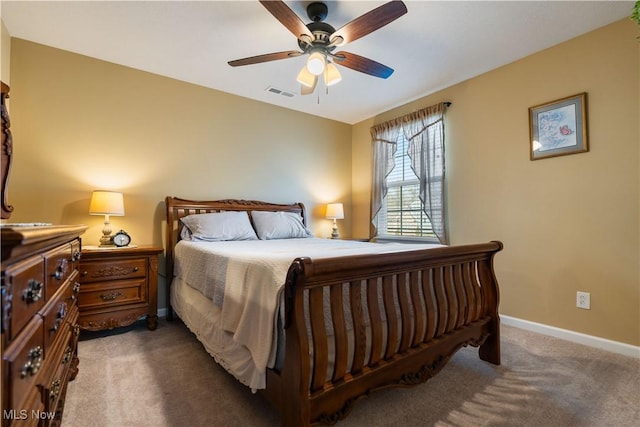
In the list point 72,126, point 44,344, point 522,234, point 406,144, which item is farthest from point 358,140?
point 44,344

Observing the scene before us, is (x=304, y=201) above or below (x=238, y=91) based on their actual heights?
below

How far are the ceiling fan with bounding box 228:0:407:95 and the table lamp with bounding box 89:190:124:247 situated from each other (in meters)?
1.58

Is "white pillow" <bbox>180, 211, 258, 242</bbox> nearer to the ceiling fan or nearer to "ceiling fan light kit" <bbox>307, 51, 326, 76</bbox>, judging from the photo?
the ceiling fan

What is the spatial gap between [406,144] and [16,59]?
3.95m

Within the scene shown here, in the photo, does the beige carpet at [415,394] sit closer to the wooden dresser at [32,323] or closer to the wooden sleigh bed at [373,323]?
the wooden sleigh bed at [373,323]

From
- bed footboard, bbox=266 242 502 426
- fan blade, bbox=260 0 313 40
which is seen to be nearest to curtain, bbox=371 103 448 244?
bed footboard, bbox=266 242 502 426

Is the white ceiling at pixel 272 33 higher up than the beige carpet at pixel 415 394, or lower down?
higher up

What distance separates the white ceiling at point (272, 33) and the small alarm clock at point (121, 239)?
167 centimetres

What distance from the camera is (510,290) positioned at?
290 cm

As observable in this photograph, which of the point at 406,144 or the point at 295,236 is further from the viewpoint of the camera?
the point at 406,144

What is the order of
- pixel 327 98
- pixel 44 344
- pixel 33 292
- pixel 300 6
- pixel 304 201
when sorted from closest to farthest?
pixel 33 292, pixel 44 344, pixel 300 6, pixel 327 98, pixel 304 201

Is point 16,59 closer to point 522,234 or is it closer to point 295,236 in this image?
point 295,236

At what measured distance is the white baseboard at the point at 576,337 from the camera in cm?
220

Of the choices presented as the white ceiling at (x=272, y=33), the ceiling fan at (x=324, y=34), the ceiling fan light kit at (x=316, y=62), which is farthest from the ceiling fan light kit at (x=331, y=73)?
the white ceiling at (x=272, y=33)
